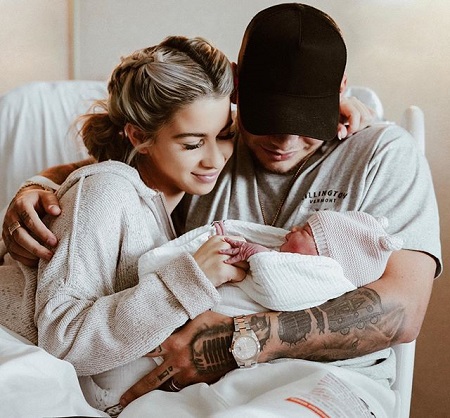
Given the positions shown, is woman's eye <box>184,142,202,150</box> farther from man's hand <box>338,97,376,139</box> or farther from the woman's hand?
man's hand <box>338,97,376,139</box>

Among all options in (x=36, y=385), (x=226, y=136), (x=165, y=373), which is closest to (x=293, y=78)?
(x=226, y=136)

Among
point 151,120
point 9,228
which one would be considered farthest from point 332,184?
point 9,228

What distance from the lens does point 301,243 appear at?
58.4 inches

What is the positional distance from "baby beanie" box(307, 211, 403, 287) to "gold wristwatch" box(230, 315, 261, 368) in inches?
7.8

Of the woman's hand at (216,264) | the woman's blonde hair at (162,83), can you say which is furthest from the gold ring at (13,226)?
the woman's hand at (216,264)

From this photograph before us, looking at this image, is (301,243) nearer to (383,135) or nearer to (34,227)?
(383,135)

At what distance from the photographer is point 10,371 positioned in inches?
50.4

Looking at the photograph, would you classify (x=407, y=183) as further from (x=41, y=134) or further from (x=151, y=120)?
(x=41, y=134)

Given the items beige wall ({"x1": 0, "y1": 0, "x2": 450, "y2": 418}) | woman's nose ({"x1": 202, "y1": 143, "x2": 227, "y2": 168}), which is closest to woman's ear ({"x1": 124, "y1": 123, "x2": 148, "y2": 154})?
woman's nose ({"x1": 202, "y1": 143, "x2": 227, "y2": 168})

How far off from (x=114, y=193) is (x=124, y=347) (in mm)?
293

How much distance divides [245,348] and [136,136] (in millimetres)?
514

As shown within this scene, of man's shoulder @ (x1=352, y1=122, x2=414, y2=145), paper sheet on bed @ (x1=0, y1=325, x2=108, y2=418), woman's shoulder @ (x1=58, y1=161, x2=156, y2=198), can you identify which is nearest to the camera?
paper sheet on bed @ (x1=0, y1=325, x2=108, y2=418)

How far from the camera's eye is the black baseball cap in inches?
65.9

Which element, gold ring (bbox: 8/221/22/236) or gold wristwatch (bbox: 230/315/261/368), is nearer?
gold wristwatch (bbox: 230/315/261/368)
